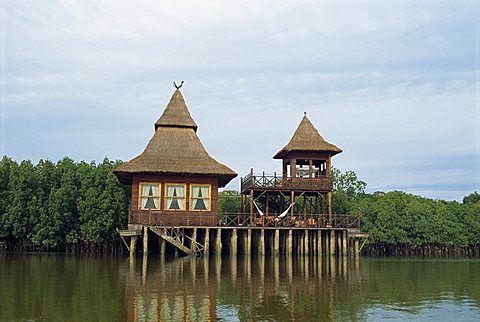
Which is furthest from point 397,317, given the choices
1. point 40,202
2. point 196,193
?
point 40,202

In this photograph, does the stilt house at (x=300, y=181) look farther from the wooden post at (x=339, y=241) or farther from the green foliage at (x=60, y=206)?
the green foliage at (x=60, y=206)

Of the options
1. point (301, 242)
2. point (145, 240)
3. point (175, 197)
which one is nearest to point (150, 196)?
point (175, 197)

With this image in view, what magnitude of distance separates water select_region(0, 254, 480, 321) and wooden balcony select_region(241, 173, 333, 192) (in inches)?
328

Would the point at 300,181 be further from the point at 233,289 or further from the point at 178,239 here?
the point at 233,289

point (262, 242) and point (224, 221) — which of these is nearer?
point (262, 242)

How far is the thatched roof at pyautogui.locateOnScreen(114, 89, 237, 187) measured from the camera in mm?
31328

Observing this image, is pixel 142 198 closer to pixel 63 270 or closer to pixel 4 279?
pixel 63 270

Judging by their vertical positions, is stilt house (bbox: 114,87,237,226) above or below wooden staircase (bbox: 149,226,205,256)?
above

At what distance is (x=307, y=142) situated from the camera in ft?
116

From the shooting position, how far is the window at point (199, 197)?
32219 millimetres

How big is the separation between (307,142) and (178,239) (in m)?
11.0

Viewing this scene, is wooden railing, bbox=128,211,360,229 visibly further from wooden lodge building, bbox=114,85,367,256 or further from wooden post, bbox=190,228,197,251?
wooden post, bbox=190,228,197,251

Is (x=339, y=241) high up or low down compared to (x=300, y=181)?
down

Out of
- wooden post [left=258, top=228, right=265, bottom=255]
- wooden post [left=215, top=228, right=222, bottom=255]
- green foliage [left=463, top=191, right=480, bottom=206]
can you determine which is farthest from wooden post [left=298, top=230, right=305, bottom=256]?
green foliage [left=463, top=191, right=480, bottom=206]
